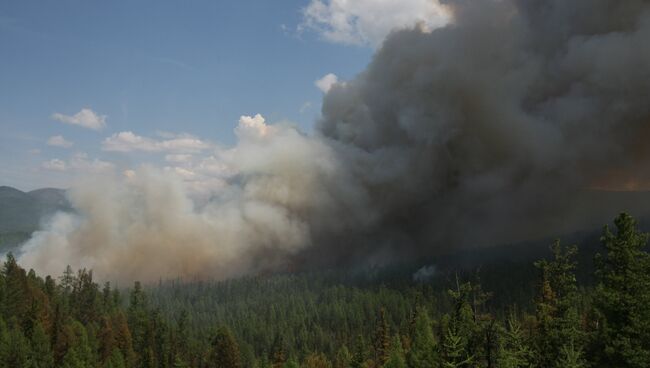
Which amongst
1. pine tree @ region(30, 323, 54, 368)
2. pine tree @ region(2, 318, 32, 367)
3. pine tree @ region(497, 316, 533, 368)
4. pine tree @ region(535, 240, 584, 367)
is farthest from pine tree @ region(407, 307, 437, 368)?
pine tree @ region(2, 318, 32, 367)

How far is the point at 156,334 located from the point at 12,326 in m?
24.6

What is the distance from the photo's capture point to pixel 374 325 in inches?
6353

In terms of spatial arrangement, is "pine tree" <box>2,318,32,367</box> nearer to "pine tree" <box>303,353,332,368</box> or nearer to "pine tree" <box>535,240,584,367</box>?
"pine tree" <box>303,353,332,368</box>

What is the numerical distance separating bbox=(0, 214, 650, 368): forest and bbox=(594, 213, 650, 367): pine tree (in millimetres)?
47

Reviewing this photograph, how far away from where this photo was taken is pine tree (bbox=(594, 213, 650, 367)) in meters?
22.4

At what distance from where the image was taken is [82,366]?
64.2 meters

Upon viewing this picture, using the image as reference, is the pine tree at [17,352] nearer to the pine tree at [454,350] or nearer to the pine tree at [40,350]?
the pine tree at [40,350]

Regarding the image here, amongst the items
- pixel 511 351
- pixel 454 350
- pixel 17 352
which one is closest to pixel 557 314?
pixel 511 351

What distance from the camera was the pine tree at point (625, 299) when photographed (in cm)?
2239

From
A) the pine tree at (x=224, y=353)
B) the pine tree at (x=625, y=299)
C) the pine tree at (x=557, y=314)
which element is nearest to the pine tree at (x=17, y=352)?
the pine tree at (x=224, y=353)

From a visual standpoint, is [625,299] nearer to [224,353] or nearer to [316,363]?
[224,353]

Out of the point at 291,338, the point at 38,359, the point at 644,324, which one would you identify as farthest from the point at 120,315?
the point at 644,324

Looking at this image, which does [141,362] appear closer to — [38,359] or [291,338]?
[38,359]

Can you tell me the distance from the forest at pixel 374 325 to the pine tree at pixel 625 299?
47 mm
